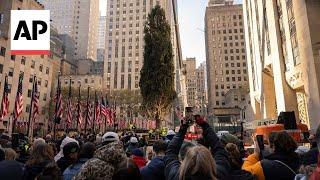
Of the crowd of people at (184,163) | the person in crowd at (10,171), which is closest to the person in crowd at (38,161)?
the crowd of people at (184,163)

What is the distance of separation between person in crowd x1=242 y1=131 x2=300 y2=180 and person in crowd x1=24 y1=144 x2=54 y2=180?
12.4 ft

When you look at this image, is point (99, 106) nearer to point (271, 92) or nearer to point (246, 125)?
point (246, 125)

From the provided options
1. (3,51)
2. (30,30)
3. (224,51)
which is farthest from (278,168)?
(224,51)

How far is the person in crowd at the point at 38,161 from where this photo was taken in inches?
215

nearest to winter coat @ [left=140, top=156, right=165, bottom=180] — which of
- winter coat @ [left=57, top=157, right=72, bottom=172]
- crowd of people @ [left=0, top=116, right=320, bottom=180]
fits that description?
crowd of people @ [left=0, top=116, right=320, bottom=180]

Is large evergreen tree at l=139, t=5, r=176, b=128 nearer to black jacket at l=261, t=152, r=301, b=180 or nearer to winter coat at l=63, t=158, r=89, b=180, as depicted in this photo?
winter coat at l=63, t=158, r=89, b=180

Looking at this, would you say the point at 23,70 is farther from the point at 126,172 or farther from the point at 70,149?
the point at 126,172

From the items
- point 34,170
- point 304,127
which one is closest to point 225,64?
point 304,127

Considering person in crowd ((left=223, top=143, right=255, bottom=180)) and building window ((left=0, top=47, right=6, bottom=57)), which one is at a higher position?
building window ((left=0, top=47, right=6, bottom=57))

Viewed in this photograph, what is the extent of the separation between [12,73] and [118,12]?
90026 mm

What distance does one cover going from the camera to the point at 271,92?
4194 cm

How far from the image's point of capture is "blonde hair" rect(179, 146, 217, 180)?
9.99 feet

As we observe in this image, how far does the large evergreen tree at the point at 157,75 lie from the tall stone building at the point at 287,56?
1374 cm

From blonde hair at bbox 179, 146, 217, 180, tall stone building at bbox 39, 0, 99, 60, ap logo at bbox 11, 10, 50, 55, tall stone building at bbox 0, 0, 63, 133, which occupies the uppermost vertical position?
tall stone building at bbox 39, 0, 99, 60
